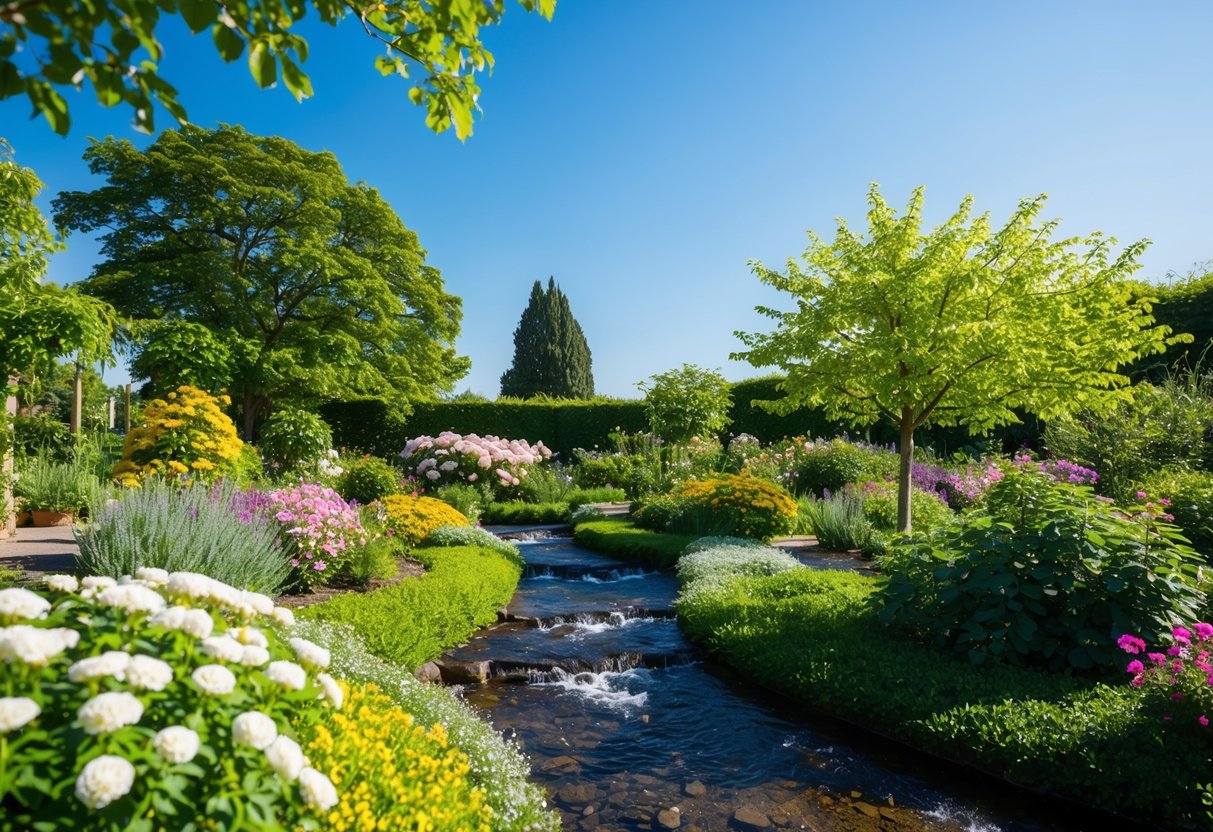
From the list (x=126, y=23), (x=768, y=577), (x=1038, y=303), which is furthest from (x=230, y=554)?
(x=1038, y=303)

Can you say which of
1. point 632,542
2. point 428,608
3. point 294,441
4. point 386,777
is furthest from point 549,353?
point 386,777

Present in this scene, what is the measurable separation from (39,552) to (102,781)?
27.4 ft

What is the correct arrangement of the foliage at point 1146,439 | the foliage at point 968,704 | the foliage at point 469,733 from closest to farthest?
the foliage at point 469,733 < the foliage at point 968,704 < the foliage at point 1146,439

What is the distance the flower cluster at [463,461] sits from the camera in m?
15.9

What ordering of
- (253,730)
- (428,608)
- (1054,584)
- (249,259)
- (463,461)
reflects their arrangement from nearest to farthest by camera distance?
(253,730) → (1054,584) → (428,608) → (463,461) → (249,259)

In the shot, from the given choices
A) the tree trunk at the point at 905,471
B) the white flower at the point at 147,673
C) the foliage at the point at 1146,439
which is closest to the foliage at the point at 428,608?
the white flower at the point at 147,673

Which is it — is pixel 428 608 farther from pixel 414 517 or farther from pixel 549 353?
pixel 549 353

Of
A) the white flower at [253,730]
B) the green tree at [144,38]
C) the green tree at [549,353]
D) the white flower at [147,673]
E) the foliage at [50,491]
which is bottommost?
the foliage at [50,491]

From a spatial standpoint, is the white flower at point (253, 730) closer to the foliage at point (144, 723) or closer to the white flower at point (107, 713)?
the foliage at point (144, 723)

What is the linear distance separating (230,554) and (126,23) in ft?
15.4

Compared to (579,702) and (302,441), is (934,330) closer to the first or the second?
(579,702)

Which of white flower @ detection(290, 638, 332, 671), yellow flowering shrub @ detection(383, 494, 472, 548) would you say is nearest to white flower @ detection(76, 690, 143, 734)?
white flower @ detection(290, 638, 332, 671)

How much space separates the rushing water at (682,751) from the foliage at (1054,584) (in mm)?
1207

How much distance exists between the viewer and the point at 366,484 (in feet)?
41.0
